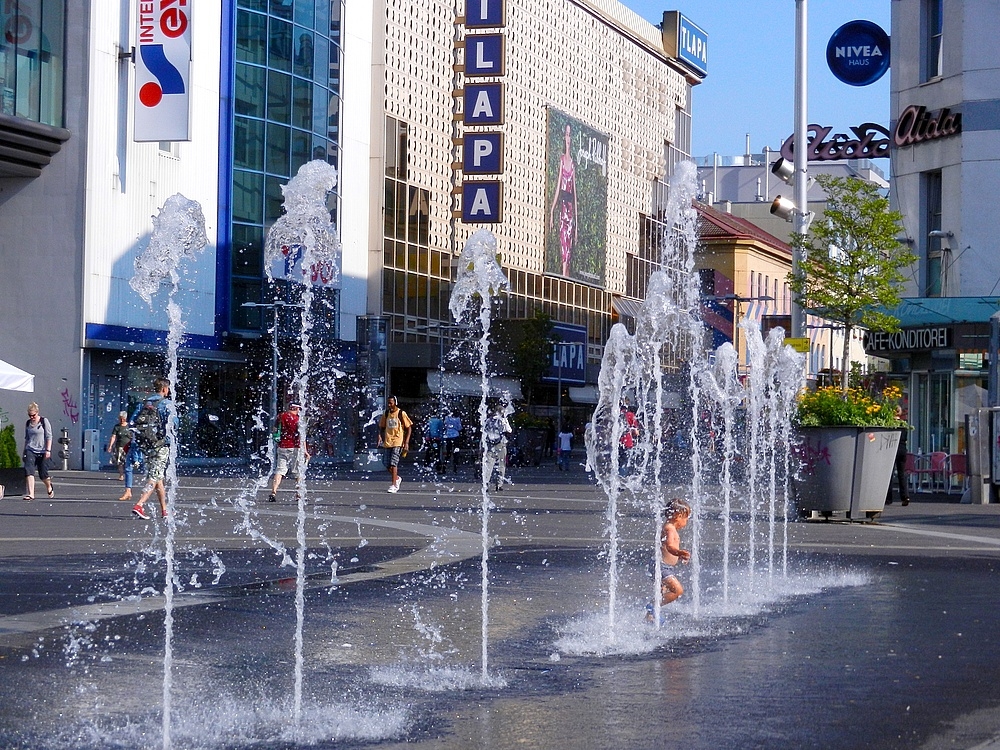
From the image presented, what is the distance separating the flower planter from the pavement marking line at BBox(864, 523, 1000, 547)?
46 cm

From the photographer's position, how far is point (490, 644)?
9469 mm

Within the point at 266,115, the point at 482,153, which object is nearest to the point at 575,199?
the point at 482,153

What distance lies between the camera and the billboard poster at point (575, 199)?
76.1 metres

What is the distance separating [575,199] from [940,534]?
60.6 m

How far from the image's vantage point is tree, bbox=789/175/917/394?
98.4ft

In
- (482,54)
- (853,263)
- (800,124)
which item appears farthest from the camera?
(482,54)

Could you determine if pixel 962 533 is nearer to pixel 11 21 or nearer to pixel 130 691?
pixel 130 691

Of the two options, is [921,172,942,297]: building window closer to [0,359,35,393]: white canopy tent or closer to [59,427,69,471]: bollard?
[0,359,35,393]: white canopy tent

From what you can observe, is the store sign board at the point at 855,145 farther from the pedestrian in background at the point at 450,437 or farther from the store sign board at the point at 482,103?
the store sign board at the point at 482,103

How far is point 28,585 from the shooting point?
11.9 meters

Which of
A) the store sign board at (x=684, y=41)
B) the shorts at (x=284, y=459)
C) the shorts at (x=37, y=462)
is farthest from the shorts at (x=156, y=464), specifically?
the store sign board at (x=684, y=41)

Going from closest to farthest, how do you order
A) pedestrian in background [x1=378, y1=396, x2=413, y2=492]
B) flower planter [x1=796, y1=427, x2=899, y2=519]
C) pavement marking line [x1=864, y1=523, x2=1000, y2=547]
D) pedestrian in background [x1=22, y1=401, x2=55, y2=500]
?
pavement marking line [x1=864, y1=523, x2=1000, y2=547] < flower planter [x1=796, y1=427, x2=899, y2=519] < pedestrian in background [x1=22, y1=401, x2=55, y2=500] < pedestrian in background [x1=378, y1=396, x2=413, y2=492]

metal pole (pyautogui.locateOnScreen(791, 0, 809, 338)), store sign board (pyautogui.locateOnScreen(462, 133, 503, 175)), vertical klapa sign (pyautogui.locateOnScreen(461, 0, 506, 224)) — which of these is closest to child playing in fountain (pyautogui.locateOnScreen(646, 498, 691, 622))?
metal pole (pyautogui.locateOnScreen(791, 0, 809, 338))

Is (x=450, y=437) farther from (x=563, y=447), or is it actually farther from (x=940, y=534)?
(x=940, y=534)
